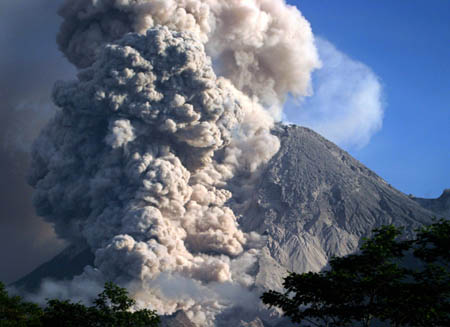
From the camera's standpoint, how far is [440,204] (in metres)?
73.1

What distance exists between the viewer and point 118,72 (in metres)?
45.6

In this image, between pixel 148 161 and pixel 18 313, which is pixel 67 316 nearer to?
pixel 18 313

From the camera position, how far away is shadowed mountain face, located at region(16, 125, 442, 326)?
196 feet

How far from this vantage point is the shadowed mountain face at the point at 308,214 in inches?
2355

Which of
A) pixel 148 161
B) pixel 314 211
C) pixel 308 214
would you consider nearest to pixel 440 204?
pixel 314 211

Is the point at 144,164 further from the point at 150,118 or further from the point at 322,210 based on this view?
the point at 322,210

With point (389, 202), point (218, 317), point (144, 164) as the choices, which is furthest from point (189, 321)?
point (389, 202)

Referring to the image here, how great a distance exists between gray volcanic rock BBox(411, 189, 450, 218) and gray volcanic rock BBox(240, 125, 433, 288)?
3.92 metres

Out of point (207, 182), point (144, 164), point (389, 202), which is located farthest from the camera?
point (389, 202)

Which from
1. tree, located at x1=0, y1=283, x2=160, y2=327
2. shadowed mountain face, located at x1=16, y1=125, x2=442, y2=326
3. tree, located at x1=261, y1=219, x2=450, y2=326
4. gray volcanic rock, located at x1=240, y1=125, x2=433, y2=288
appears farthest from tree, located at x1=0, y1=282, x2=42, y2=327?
gray volcanic rock, located at x1=240, y1=125, x2=433, y2=288

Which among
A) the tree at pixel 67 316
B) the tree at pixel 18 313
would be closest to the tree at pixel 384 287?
the tree at pixel 67 316

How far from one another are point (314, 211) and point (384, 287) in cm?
5410

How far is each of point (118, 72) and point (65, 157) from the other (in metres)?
9.44

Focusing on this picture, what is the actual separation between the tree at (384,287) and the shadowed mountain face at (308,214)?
40909mm
